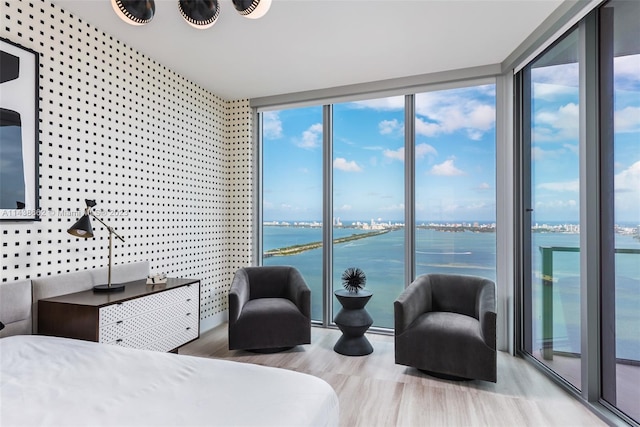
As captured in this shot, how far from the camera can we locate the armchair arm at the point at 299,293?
129 inches

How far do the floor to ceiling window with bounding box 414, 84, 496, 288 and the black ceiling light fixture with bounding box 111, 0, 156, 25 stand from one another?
2923 millimetres

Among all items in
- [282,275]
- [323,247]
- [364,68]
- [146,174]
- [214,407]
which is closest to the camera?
[214,407]

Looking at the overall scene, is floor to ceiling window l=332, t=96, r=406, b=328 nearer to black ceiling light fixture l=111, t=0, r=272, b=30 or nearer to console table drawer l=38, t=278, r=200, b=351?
console table drawer l=38, t=278, r=200, b=351

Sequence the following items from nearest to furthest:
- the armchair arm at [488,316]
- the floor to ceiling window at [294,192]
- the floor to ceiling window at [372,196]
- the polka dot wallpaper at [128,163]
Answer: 1. the polka dot wallpaper at [128,163]
2. the armchair arm at [488,316]
3. the floor to ceiling window at [372,196]
4. the floor to ceiling window at [294,192]

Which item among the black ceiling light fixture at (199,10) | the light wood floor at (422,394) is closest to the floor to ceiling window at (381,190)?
the light wood floor at (422,394)

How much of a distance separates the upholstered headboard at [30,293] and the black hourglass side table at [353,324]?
6.68ft

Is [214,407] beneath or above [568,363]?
above

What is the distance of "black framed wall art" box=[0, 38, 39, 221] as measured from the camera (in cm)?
207

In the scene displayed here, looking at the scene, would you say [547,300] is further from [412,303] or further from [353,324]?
[353,324]

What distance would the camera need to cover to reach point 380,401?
2408 millimetres

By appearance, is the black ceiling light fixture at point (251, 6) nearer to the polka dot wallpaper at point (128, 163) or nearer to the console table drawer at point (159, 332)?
the polka dot wallpaper at point (128, 163)

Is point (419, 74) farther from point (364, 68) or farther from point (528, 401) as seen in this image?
point (528, 401)

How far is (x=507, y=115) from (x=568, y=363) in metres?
2.14

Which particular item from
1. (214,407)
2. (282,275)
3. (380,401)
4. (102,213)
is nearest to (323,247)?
(282,275)
